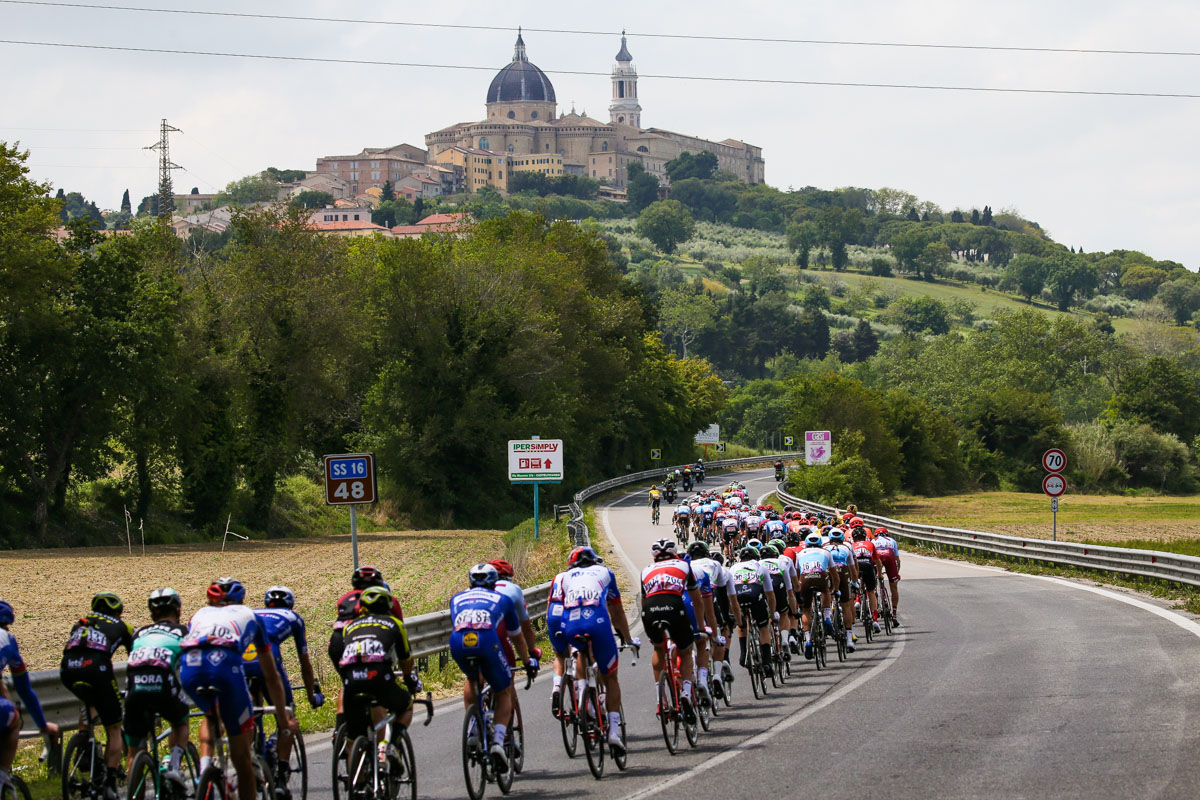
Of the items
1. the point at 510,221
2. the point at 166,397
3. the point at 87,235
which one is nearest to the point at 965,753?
the point at 166,397

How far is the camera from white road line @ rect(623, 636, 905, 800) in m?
9.99

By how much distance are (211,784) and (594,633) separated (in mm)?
3266

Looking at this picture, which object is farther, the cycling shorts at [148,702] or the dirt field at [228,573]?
the dirt field at [228,573]

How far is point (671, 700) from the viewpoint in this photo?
11516 millimetres

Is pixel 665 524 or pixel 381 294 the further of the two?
pixel 381 294

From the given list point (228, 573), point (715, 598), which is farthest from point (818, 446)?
point (715, 598)

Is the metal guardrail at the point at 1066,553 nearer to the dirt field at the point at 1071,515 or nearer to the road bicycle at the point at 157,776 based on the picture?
the dirt field at the point at 1071,515

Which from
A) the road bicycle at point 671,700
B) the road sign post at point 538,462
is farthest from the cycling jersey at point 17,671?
the road sign post at point 538,462

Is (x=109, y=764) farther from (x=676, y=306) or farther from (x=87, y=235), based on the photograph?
(x=676, y=306)

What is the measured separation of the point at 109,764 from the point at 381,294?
55.0 meters

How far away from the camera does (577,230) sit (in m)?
92.2

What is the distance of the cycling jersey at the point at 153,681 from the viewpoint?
873 cm

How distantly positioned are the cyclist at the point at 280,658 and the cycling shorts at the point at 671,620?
310cm

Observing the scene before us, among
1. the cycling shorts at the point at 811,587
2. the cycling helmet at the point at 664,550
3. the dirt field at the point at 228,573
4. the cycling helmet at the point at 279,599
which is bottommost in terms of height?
the dirt field at the point at 228,573
